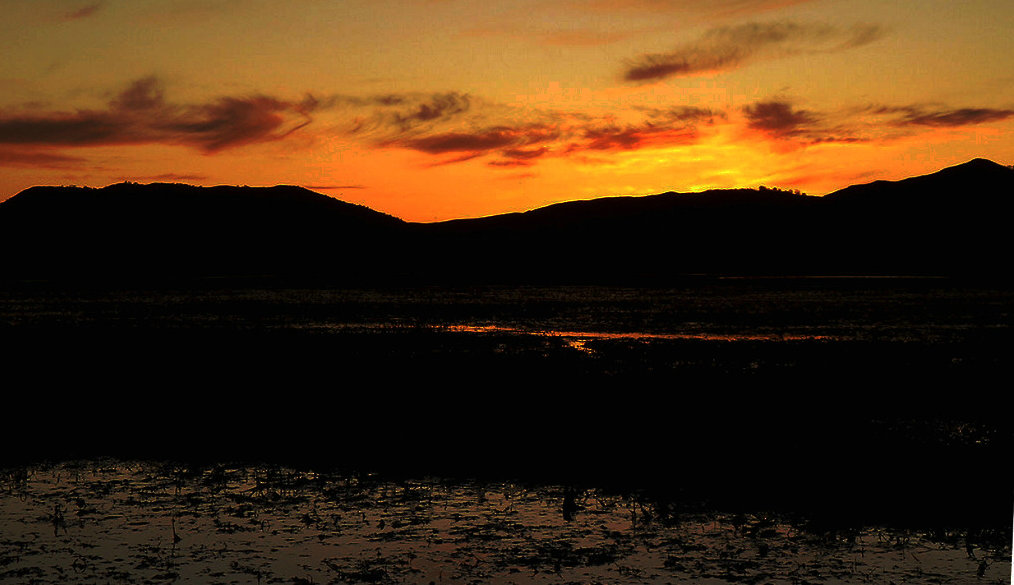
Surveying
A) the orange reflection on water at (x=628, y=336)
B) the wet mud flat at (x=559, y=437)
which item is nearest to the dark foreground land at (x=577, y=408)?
the wet mud flat at (x=559, y=437)

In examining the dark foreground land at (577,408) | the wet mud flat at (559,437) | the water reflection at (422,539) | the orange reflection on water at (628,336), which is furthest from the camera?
the orange reflection on water at (628,336)

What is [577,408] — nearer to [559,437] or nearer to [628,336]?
[559,437]

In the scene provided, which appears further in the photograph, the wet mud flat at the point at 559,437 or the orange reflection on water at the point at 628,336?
the orange reflection on water at the point at 628,336

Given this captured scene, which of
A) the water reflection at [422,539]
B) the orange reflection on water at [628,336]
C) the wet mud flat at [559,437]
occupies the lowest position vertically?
the water reflection at [422,539]

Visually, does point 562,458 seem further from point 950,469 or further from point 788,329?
point 788,329

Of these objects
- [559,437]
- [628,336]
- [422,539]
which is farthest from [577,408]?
[628,336]

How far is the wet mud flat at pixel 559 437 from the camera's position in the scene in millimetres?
11344

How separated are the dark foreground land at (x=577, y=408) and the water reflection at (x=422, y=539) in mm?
1232

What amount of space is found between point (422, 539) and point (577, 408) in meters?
9.69

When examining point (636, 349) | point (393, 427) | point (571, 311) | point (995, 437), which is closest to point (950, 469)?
point (995, 437)

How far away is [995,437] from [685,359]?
13546 millimetres

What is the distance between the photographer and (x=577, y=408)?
21.0 metres

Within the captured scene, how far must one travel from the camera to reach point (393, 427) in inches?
761

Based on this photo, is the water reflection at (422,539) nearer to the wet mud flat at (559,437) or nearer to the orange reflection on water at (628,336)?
the wet mud flat at (559,437)
